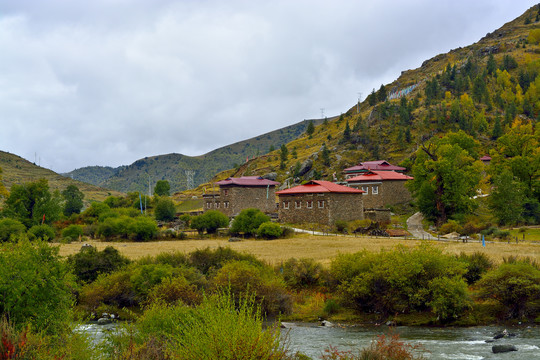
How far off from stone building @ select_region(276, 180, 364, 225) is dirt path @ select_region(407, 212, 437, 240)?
7.15m

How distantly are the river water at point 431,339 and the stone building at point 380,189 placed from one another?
5369 cm

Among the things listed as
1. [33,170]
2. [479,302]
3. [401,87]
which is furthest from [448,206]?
[33,170]

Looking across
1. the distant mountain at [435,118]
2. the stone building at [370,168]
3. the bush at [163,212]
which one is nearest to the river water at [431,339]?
the bush at [163,212]

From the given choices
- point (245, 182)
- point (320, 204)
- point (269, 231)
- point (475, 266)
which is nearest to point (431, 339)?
point (475, 266)

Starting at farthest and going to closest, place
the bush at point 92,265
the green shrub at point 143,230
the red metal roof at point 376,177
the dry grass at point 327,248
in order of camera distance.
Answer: the red metal roof at point 376,177 < the green shrub at point 143,230 < the dry grass at point 327,248 < the bush at point 92,265

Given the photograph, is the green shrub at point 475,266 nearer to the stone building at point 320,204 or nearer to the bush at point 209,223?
the stone building at point 320,204

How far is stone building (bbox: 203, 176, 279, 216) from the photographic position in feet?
252

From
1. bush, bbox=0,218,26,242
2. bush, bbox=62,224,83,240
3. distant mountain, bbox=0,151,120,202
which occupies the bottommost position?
bush, bbox=62,224,83,240

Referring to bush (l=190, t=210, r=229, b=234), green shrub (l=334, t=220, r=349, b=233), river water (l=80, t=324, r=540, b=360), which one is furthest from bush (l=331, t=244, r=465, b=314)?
bush (l=190, t=210, r=229, b=234)

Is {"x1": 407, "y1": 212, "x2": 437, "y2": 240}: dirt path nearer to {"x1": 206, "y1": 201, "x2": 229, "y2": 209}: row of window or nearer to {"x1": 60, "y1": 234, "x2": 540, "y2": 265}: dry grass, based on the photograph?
{"x1": 60, "y1": 234, "x2": 540, "y2": 265}: dry grass

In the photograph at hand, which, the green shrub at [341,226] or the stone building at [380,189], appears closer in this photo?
the green shrub at [341,226]

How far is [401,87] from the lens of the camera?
18950 centimetres

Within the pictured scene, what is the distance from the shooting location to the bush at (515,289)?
23594mm

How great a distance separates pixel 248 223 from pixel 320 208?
422 inches
